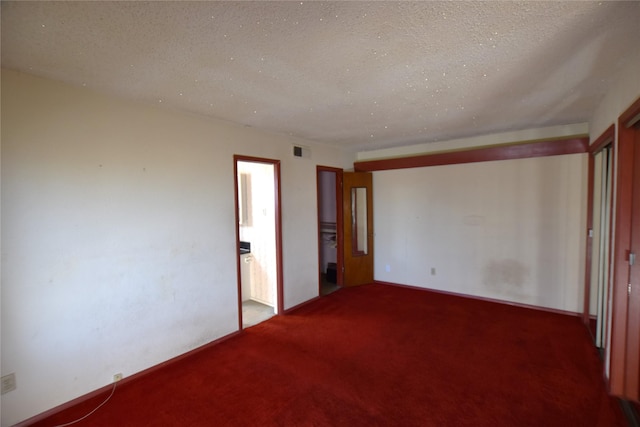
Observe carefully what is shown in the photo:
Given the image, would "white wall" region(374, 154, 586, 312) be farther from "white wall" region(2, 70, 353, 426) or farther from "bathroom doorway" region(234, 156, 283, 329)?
"white wall" region(2, 70, 353, 426)

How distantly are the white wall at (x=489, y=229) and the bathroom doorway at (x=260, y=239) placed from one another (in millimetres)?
2166

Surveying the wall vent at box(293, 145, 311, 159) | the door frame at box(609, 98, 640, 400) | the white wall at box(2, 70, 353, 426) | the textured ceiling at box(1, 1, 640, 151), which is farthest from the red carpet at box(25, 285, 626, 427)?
the textured ceiling at box(1, 1, 640, 151)

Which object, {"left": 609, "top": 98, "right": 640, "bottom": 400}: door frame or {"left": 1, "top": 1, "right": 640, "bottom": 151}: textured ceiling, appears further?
{"left": 609, "top": 98, "right": 640, "bottom": 400}: door frame

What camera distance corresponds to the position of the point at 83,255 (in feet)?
7.41

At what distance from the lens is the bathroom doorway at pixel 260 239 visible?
153 inches

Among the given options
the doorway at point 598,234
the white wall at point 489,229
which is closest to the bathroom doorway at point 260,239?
the white wall at point 489,229

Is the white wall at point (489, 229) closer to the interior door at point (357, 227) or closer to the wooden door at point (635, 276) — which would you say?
the interior door at point (357, 227)

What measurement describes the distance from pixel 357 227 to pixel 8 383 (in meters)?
4.47

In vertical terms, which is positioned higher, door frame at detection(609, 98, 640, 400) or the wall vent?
the wall vent

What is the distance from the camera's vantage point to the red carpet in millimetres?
2066

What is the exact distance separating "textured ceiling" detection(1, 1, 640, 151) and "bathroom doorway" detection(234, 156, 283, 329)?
131cm

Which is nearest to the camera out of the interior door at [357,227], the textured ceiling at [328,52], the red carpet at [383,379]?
the textured ceiling at [328,52]

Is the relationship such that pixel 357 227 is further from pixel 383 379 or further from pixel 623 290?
pixel 623 290

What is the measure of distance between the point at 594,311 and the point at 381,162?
138 inches
